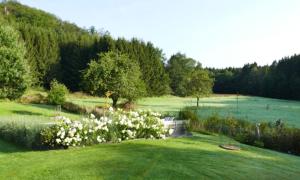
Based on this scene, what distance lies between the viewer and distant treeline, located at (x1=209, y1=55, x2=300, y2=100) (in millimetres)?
64312

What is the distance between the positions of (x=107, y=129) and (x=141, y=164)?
3.00 meters

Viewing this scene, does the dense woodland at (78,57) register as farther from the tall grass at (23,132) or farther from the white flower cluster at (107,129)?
the white flower cluster at (107,129)

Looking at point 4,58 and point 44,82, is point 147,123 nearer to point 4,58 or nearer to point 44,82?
point 4,58

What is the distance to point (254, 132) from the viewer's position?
16156 mm

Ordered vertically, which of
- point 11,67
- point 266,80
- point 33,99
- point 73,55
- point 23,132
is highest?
point 73,55

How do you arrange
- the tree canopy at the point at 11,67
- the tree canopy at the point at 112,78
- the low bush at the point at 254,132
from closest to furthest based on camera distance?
the low bush at the point at 254,132, the tree canopy at the point at 112,78, the tree canopy at the point at 11,67

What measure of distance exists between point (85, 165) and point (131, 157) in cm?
110

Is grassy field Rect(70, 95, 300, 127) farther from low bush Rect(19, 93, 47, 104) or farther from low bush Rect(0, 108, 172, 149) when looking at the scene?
low bush Rect(0, 108, 172, 149)

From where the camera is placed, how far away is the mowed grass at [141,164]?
275 inches

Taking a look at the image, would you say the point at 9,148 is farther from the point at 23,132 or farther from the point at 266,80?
the point at 266,80

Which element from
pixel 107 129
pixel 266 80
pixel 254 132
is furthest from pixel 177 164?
pixel 266 80

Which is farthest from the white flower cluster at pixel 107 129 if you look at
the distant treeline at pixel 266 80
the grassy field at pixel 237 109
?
the distant treeline at pixel 266 80

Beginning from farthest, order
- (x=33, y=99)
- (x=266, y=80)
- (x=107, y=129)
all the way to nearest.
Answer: (x=266, y=80) → (x=33, y=99) → (x=107, y=129)

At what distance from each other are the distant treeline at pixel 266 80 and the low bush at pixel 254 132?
158ft
